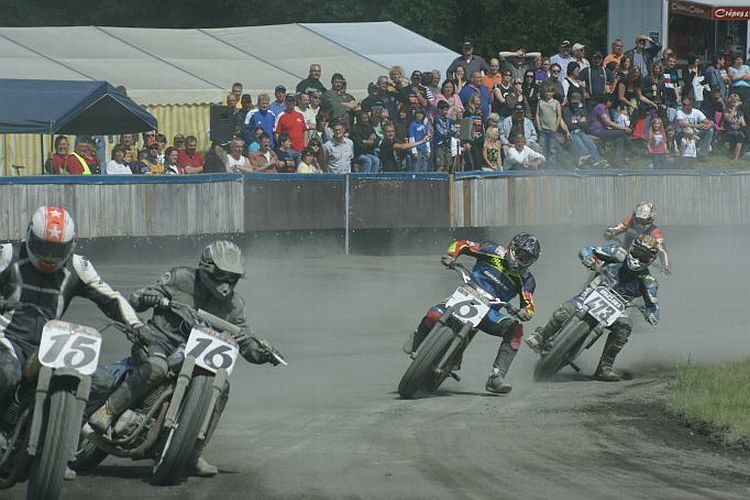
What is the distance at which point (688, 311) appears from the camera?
19234 millimetres

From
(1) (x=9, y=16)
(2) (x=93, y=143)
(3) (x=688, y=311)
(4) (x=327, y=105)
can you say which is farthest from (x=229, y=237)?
(1) (x=9, y=16)

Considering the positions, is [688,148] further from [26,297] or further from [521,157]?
[26,297]

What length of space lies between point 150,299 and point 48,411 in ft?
4.48

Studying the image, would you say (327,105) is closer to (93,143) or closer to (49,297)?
(93,143)

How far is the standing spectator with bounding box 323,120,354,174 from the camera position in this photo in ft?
76.3

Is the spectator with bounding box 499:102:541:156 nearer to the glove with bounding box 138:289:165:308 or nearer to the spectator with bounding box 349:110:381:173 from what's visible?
the spectator with bounding box 349:110:381:173

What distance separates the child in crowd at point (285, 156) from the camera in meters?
23.1

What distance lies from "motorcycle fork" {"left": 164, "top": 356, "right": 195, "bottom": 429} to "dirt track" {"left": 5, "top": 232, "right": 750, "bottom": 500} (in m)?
0.41

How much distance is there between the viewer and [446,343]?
1195cm

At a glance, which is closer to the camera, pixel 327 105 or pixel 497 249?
pixel 497 249

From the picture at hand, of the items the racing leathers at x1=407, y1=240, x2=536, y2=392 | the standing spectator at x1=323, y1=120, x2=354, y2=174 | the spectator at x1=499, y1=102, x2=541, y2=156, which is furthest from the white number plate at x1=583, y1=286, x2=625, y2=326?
the spectator at x1=499, y1=102, x2=541, y2=156

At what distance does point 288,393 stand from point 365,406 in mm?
934

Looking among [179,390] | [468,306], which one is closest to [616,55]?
[468,306]

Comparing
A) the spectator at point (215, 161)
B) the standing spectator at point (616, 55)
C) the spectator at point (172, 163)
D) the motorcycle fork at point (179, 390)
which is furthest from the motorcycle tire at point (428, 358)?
the standing spectator at point (616, 55)
